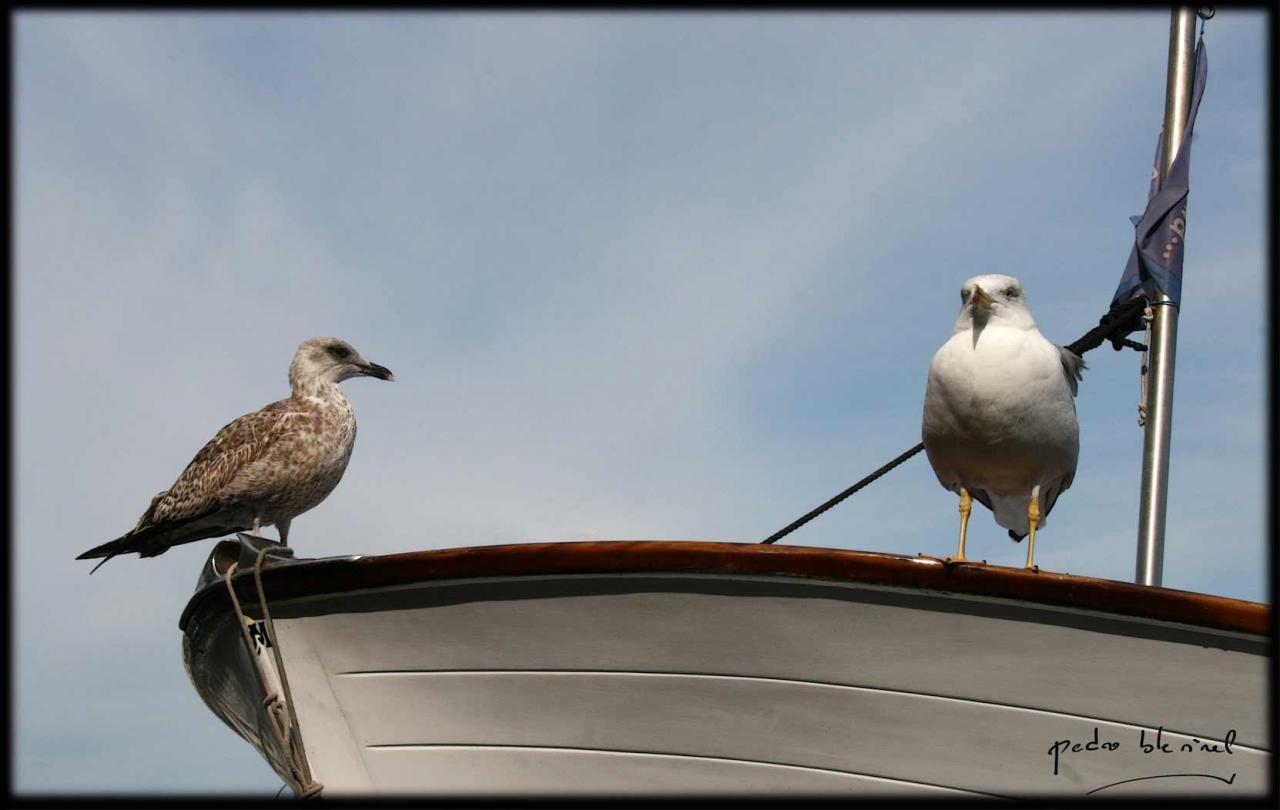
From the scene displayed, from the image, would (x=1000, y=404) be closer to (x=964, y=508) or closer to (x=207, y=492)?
(x=964, y=508)

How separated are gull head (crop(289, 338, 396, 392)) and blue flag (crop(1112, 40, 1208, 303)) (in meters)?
4.74

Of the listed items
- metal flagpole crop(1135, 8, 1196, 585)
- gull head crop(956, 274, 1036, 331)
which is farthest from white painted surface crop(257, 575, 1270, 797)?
metal flagpole crop(1135, 8, 1196, 585)

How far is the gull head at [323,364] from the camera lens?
6.52m

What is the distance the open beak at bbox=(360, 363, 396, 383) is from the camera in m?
6.79

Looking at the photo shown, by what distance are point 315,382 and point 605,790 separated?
2507 mm

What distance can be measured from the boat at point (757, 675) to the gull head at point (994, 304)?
1449 millimetres

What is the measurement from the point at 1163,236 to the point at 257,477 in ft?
18.8

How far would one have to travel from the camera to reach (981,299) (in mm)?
5621

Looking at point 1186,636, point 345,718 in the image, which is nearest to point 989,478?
point 1186,636

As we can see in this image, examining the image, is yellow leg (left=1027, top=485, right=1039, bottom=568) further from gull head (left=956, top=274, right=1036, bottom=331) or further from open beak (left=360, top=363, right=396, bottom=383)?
open beak (left=360, top=363, right=396, bottom=383)

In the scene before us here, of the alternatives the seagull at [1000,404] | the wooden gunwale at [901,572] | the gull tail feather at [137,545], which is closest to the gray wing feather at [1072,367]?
the seagull at [1000,404]

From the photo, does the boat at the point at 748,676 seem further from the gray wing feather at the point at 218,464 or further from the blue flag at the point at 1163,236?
the blue flag at the point at 1163,236

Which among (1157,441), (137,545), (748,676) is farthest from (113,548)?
(1157,441)
